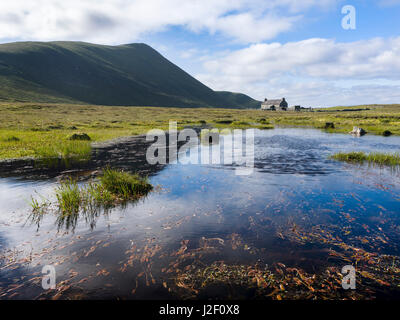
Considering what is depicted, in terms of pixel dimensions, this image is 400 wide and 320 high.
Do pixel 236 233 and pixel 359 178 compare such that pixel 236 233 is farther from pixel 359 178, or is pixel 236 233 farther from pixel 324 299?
pixel 359 178

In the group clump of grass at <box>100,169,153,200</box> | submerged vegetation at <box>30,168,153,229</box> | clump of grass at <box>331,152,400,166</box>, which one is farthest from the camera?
clump of grass at <box>331,152,400,166</box>

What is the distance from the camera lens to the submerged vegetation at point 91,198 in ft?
36.6

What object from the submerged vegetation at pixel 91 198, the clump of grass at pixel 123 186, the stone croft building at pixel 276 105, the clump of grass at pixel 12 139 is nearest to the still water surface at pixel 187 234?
the submerged vegetation at pixel 91 198

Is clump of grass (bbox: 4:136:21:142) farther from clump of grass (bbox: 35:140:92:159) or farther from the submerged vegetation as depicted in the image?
the submerged vegetation

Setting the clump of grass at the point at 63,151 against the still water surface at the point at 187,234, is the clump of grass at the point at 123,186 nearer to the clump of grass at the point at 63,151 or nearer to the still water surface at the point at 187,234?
the still water surface at the point at 187,234

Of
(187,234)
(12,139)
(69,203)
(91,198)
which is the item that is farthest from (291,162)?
(12,139)

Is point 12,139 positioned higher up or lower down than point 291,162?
higher up

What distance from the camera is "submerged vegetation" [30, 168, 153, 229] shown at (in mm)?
11164

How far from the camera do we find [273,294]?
637 centimetres

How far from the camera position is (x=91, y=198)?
40.5 feet

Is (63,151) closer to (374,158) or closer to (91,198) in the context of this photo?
(91,198)

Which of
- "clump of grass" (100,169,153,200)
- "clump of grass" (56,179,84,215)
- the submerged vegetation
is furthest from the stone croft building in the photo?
"clump of grass" (56,179,84,215)

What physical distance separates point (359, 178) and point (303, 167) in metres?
4.60
